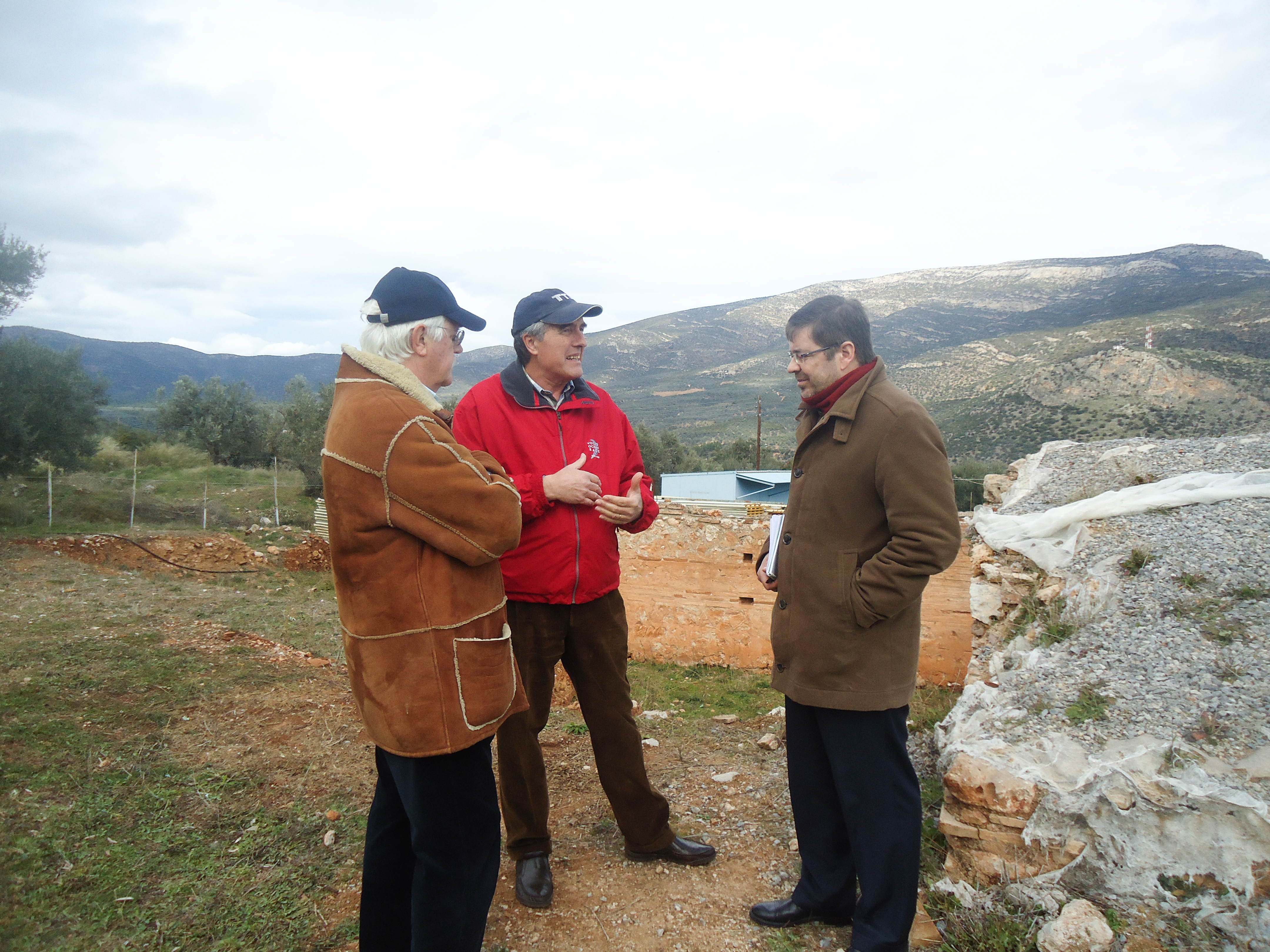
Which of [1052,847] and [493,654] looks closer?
[493,654]

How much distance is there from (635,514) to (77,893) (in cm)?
259

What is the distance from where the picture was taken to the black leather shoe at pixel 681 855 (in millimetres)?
2957

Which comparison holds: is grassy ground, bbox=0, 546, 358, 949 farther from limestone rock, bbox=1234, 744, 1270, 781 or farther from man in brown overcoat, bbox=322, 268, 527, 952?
limestone rock, bbox=1234, 744, 1270, 781

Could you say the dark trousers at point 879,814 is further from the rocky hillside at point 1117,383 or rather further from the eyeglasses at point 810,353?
the rocky hillside at point 1117,383

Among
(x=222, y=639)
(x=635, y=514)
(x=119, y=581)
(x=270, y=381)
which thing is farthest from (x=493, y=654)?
(x=270, y=381)

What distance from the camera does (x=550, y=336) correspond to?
2.72 m

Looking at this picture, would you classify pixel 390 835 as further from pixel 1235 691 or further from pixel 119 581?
pixel 119 581

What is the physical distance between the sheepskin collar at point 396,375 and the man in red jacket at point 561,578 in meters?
0.70

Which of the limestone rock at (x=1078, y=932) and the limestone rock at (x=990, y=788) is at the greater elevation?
the limestone rock at (x=990, y=788)

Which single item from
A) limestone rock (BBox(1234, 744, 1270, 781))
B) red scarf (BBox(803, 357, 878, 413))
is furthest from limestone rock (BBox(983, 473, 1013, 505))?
red scarf (BBox(803, 357, 878, 413))

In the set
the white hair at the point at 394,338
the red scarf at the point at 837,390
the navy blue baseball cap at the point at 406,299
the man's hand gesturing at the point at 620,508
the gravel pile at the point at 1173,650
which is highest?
the navy blue baseball cap at the point at 406,299

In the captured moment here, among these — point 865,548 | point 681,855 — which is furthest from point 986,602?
point 865,548

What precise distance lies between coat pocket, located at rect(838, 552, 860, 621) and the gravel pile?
1111mm

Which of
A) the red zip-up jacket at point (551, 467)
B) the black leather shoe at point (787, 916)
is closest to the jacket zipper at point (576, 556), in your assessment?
the red zip-up jacket at point (551, 467)
